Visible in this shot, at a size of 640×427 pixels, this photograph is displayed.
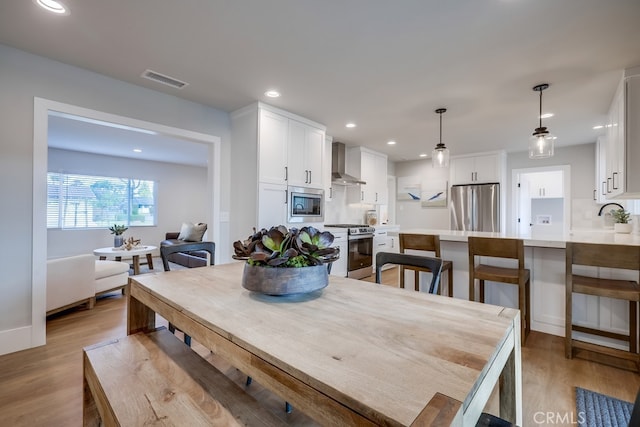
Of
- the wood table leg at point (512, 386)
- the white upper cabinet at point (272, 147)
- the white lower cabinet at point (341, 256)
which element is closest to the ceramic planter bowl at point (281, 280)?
the wood table leg at point (512, 386)

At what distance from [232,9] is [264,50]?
1.49 feet

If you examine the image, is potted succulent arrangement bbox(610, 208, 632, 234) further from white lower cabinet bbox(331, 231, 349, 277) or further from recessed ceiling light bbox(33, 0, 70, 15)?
recessed ceiling light bbox(33, 0, 70, 15)

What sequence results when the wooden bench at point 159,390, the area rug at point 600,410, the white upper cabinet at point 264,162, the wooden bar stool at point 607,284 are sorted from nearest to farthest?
the wooden bench at point 159,390
the area rug at point 600,410
the wooden bar stool at point 607,284
the white upper cabinet at point 264,162

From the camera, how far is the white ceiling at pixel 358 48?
1.76 meters

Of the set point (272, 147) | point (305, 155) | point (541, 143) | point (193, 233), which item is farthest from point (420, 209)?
point (193, 233)

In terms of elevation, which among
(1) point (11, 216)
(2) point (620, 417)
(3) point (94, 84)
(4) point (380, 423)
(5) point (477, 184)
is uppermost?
(3) point (94, 84)

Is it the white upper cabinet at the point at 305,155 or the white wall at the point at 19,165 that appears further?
the white upper cabinet at the point at 305,155

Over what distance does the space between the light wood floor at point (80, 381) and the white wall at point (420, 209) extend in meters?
3.79

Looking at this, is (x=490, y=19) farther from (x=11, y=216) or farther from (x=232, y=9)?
(x=11, y=216)


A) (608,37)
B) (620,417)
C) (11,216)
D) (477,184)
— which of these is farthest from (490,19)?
(477,184)

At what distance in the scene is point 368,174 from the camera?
18.3ft

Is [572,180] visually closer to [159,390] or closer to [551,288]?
[551,288]

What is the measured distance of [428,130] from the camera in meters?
4.30

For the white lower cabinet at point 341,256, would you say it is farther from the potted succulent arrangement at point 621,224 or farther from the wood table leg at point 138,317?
the potted succulent arrangement at point 621,224
